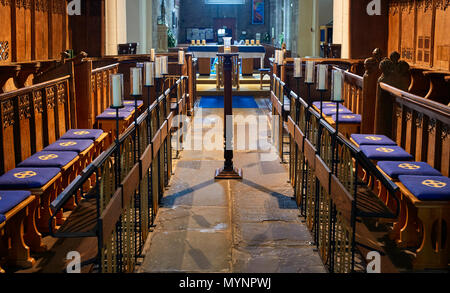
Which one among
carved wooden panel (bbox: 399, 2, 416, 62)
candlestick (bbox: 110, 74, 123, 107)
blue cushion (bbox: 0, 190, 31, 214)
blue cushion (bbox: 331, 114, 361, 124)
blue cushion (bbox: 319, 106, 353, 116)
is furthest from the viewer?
carved wooden panel (bbox: 399, 2, 416, 62)

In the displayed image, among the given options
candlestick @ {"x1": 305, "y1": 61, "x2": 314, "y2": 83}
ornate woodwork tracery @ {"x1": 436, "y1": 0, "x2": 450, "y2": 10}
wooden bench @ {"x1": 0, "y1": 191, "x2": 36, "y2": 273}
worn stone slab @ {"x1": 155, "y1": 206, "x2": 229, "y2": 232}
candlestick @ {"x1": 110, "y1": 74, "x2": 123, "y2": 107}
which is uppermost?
ornate woodwork tracery @ {"x1": 436, "y1": 0, "x2": 450, "y2": 10}

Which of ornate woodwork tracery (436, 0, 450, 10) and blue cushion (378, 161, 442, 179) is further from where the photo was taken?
ornate woodwork tracery (436, 0, 450, 10)

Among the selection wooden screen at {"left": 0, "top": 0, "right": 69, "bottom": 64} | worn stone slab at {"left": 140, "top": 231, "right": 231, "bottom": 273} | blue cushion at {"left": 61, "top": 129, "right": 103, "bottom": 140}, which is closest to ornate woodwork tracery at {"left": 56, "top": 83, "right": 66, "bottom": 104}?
blue cushion at {"left": 61, "top": 129, "right": 103, "bottom": 140}

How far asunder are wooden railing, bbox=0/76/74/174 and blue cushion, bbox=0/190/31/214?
73 cm

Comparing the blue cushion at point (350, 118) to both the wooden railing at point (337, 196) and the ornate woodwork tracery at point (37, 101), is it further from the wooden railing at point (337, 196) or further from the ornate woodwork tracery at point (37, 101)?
the ornate woodwork tracery at point (37, 101)

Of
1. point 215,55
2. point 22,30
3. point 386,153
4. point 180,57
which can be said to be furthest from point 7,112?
point 215,55

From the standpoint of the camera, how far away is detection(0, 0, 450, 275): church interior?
3416 millimetres

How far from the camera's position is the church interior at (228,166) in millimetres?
3416

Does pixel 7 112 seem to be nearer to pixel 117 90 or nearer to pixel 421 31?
pixel 117 90

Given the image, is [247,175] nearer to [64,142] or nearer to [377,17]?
[64,142]

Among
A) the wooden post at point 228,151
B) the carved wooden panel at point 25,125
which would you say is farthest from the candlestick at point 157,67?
the carved wooden panel at point 25,125

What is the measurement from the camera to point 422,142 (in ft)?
14.7

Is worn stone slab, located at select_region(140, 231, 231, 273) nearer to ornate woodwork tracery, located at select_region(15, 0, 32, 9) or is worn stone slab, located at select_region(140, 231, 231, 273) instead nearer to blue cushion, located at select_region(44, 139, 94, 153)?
blue cushion, located at select_region(44, 139, 94, 153)
